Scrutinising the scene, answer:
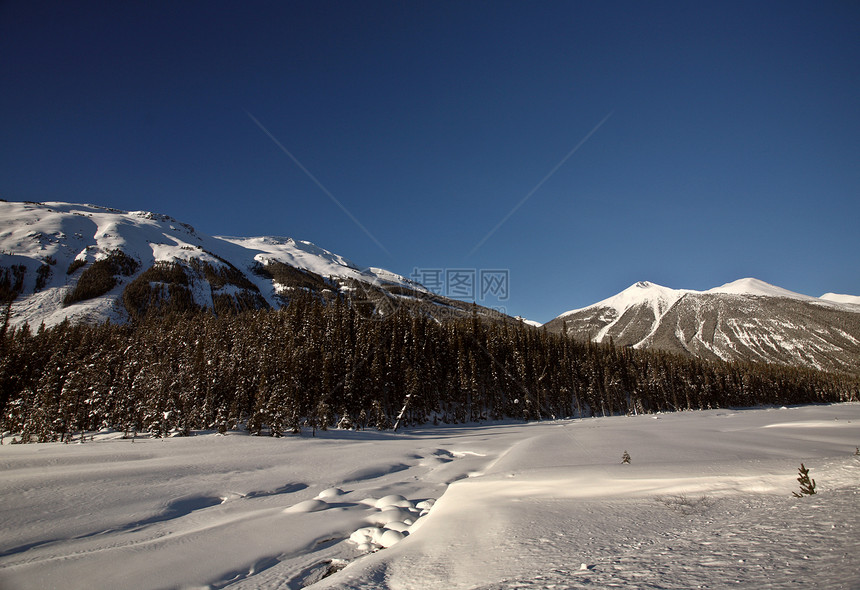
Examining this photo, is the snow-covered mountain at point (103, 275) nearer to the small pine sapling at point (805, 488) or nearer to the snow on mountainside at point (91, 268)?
the snow on mountainside at point (91, 268)

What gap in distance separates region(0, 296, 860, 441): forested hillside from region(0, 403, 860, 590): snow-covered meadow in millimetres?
17892

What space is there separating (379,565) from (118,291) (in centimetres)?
16148

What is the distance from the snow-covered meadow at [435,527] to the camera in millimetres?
4191

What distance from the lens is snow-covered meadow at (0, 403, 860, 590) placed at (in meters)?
4.19

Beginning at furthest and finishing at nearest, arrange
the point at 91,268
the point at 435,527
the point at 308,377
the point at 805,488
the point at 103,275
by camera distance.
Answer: the point at 91,268 < the point at 103,275 < the point at 308,377 < the point at 435,527 < the point at 805,488

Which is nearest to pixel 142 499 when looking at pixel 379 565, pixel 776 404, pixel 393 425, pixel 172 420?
pixel 379 565

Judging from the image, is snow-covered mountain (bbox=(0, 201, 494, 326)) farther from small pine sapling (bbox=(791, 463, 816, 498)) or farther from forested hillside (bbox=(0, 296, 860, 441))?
small pine sapling (bbox=(791, 463, 816, 498))

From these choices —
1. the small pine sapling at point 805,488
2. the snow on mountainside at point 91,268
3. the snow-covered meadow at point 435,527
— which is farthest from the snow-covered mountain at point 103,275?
the small pine sapling at point 805,488

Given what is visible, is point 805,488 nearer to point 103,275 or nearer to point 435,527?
point 435,527

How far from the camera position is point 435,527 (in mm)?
7789

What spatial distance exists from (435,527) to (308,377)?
39.0 meters

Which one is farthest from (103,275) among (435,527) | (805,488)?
(805,488)

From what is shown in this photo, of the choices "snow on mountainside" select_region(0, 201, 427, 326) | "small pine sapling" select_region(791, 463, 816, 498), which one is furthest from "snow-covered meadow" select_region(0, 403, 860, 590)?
"snow on mountainside" select_region(0, 201, 427, 326)

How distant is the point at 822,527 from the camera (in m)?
4.42
